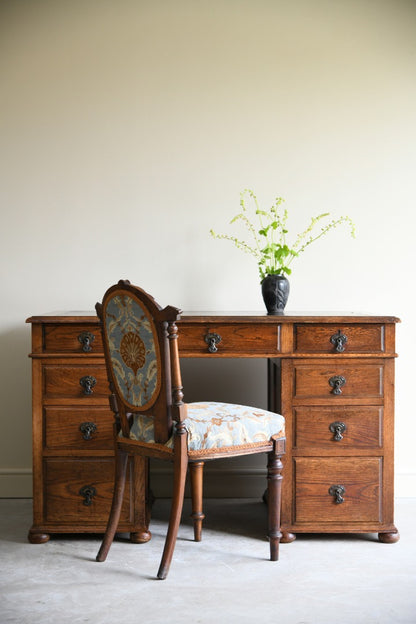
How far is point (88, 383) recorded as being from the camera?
2.70m

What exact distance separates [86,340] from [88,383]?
17 cm

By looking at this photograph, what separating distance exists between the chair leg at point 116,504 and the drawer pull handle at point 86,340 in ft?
1.40

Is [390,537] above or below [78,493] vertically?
below

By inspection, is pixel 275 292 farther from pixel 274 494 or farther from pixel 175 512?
pixel 175 512

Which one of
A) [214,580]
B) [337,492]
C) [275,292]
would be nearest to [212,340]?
[275,292]

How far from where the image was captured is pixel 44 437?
2711 millimetres

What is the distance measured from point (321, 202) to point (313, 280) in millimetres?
379

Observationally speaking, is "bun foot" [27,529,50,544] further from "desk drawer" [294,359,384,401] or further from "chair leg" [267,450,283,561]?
"desk drawer" [294,359,384,401]

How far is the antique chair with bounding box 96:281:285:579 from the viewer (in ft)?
7.47

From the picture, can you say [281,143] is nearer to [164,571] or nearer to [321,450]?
[321,450]

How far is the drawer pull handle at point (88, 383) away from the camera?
270 centimetres

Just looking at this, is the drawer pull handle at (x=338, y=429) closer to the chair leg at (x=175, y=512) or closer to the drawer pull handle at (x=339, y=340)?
the drawer pull handle at (x=339, y=340)

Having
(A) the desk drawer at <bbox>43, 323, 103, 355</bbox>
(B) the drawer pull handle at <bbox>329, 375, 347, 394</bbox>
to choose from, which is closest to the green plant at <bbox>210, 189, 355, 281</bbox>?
(B) the drawer pull handle at <bbox>329, 375, 347, 394</bbox>

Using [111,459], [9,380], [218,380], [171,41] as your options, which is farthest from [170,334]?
[171,41]
